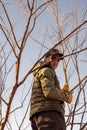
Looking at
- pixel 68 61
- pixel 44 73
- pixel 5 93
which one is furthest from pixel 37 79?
pixel 5 93

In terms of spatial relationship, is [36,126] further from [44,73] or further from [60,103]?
[44,73]

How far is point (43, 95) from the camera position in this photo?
2295mm

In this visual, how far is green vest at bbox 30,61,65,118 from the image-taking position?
2.25 meters

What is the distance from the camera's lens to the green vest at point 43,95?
225 cm

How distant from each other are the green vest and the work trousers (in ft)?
0.14

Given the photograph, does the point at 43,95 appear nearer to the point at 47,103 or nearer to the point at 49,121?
the point at 47,103

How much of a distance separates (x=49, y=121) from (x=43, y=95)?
0.78 feet

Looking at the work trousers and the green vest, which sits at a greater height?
the green vest

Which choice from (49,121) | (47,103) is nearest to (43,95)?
(47,103)

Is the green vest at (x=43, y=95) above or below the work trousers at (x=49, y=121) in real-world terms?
above

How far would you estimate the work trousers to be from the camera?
2189mm

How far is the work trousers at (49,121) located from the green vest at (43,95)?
43 mm

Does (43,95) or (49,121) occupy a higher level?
(43,95)

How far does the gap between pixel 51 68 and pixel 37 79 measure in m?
0.17
